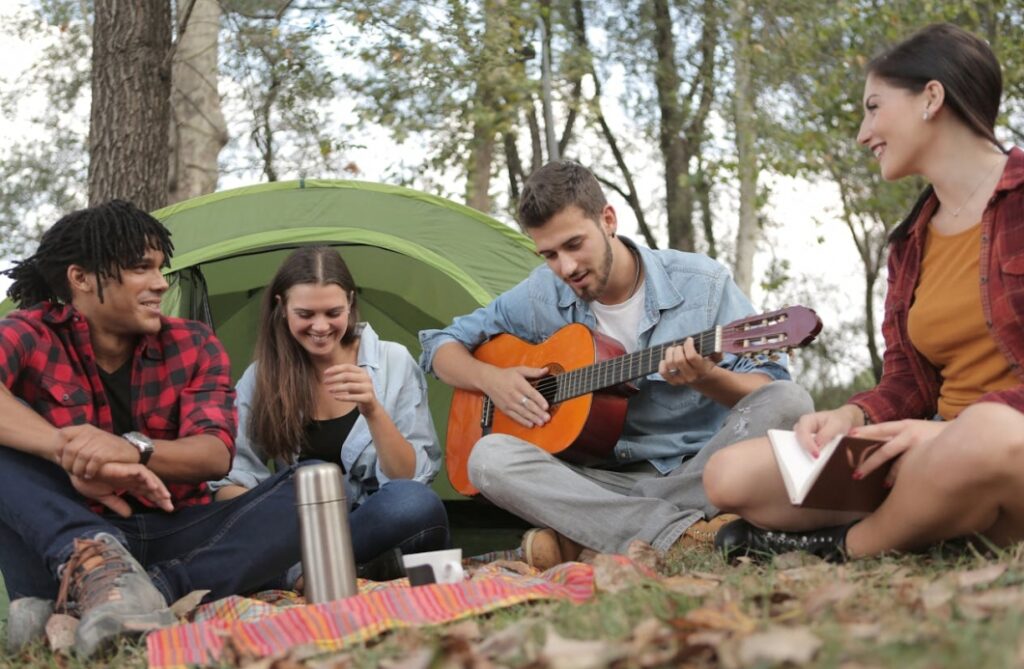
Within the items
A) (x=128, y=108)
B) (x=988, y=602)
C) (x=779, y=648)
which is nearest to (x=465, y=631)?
(x=779, y=648)

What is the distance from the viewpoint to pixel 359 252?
482cm

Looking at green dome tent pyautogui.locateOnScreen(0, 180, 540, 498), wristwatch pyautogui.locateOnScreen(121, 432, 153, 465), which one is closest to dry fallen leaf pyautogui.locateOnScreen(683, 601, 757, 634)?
wristwatch pyautogui.locateOnScreen(121, 432, 153, 465)

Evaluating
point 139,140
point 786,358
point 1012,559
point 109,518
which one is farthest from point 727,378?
point 139,140

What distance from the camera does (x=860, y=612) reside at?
1.85 meters

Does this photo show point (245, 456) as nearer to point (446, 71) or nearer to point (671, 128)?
point (446, 71)

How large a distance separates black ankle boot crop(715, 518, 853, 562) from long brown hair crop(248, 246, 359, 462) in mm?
1533

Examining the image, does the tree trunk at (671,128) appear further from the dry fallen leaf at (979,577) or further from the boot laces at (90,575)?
the dry fallen leaf at (979,577)

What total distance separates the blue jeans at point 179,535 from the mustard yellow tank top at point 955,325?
1.66 m

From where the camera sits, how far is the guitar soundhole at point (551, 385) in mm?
3732

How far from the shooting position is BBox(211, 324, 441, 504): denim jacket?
3.80 metres

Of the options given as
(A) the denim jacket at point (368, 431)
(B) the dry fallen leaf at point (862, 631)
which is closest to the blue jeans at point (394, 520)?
(A) the denim jacket at point (368, 431)

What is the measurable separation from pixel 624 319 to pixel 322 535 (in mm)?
1530

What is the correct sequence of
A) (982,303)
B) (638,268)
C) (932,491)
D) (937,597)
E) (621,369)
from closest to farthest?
(937,597)
(932,491)
(982,303)
(621,369)
(638,268)

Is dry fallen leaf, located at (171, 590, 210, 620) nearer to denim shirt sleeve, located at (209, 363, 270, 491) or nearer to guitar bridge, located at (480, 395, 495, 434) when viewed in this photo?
denim shirt sleeve, located at (209, 363, 270, 491)
